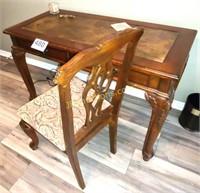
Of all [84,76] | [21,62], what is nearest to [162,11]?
[84,76]

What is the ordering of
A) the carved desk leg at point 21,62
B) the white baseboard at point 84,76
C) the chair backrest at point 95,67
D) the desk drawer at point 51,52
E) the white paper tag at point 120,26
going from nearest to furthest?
the chair backrest at point 95,67 < the desk drawer at point 51,52 < the white paper tag at point 120,26 < the carved desk leg at point 21,62 < the white baseboard at point 84,76

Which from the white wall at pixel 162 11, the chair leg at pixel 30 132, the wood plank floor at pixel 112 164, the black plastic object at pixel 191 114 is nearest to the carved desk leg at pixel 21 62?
the wood plank floor at pixel 112 164

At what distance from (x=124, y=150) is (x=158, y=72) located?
729mm

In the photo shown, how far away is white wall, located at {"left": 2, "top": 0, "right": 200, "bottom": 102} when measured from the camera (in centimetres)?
128

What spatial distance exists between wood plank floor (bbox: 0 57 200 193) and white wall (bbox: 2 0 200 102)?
352mm

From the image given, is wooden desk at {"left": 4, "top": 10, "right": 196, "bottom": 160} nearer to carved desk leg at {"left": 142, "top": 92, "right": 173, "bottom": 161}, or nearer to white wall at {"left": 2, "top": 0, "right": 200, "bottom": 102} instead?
carved desk leg at {"left": 142, "top": 92, "right": 173, "bottom": 161}

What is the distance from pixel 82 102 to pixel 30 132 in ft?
1.41

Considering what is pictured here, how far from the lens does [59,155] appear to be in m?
1.37

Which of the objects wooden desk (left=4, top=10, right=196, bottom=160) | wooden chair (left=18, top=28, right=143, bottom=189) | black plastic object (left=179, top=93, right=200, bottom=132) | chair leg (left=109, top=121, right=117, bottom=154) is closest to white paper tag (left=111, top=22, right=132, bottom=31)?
wooden desk (left=4, top=10, right=196, bottom=160)

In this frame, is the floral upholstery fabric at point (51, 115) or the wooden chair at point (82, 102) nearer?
the wooden chair at point (82, 102)

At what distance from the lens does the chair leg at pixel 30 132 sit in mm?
1161

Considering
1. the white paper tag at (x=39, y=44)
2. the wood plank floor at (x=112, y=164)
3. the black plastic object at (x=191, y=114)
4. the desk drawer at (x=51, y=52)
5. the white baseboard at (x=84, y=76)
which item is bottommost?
the wood plank floor at (x=112, y=164)

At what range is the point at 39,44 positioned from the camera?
116 centimetres

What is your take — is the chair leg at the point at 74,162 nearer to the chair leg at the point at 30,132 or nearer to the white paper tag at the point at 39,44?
the chair leg at the point at 30,132
